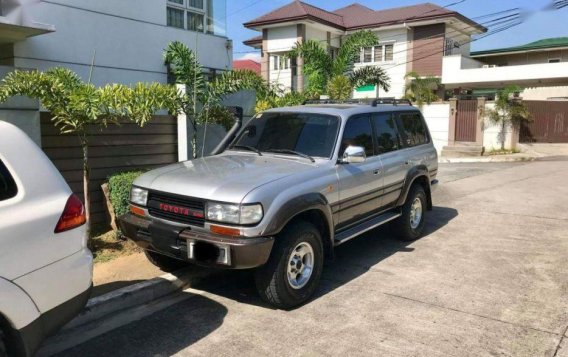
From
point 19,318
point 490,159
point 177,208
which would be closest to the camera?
point 19,318

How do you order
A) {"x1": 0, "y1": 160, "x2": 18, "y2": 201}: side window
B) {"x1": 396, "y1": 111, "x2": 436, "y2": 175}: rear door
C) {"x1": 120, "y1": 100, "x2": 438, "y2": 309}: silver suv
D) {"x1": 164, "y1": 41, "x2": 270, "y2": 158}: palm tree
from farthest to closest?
Result: 1. {"x1": 164, "y1": 41, "x2": 270, "y2": 158}: palm tree
2. {"x1": 396, "y1": 111, "x2": 436, "y2": 175}: rear door
3. {"x1": 120, "y1": 100, "x2": 438, "y2": 309}: silver suv
4. {"x1": 0, "y1": 160, "x2": 18, "y2": 201}: side window

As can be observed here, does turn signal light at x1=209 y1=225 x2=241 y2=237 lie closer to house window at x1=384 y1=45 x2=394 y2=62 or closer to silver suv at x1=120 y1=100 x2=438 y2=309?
silver suv at x1=120 y1=100 x2=438 y2=309

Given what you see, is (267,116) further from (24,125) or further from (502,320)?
(502,320)

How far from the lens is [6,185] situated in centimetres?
278

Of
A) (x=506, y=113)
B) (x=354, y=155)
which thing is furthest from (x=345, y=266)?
(x=506, y=113)

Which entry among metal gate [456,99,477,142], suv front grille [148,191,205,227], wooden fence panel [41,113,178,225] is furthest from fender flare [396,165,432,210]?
metal gate [456,99,477,142]

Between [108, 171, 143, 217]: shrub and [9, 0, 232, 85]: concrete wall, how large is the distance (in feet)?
13.8

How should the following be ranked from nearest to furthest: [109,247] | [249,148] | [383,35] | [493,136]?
[249,148]
[109,247]
[493,136]
[383,35]

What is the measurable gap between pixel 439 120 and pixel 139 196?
1992 cm

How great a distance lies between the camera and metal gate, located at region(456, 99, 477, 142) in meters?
21.5

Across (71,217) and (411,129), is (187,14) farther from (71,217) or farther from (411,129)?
(71,217)

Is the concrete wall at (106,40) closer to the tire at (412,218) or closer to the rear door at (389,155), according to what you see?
the rear door at (389,155)

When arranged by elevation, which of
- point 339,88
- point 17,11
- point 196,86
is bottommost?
point 196,86

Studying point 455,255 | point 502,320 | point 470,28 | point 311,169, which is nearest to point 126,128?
point 311,169
